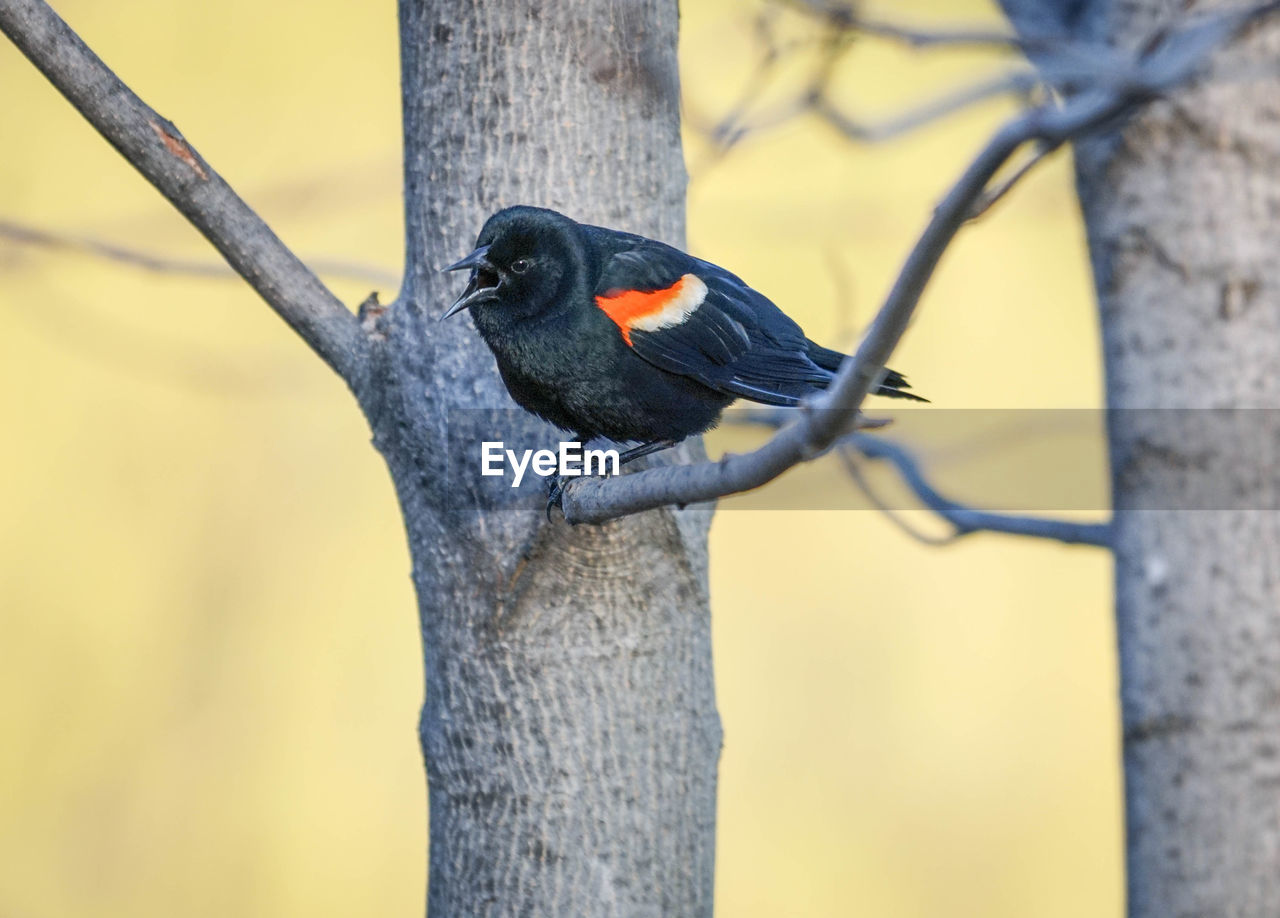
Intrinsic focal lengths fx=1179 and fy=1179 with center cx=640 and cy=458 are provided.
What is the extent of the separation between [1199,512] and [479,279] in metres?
1.01

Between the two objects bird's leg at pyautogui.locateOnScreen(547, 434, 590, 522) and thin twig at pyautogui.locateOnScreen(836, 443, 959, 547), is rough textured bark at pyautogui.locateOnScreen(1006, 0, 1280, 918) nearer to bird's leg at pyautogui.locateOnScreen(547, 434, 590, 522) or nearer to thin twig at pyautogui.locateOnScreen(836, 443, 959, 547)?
thin twig at pyautogui.locateOnScreen(836, 443, 959, 547)

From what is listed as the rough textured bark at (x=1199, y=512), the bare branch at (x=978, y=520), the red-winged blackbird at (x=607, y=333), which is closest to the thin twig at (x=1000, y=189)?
the red-winged blackbird at (x=607, y=333)

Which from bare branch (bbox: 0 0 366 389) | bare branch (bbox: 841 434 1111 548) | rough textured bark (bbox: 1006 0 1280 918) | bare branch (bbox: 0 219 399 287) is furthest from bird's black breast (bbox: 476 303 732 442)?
rough textured bark (bbox: 1006 0 1280 918)

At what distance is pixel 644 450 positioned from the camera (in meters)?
1.52

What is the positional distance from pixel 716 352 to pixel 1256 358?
75cm

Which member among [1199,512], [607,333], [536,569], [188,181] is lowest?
[536,569]

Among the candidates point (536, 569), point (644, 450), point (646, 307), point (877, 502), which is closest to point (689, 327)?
point (646, 307)

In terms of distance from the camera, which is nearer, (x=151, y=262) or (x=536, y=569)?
(x=536, y=569)

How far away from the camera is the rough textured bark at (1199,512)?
5.10 feet

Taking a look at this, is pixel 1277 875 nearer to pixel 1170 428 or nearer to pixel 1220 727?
pixel 1220 727

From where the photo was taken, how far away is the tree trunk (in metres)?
1.41

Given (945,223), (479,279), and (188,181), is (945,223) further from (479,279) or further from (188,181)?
(188,181)

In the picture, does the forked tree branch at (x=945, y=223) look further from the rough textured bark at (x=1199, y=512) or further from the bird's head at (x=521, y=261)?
the rough textured bark at (x=1199, y=512)

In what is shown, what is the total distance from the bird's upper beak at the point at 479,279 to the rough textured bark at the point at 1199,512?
890 millimetres
